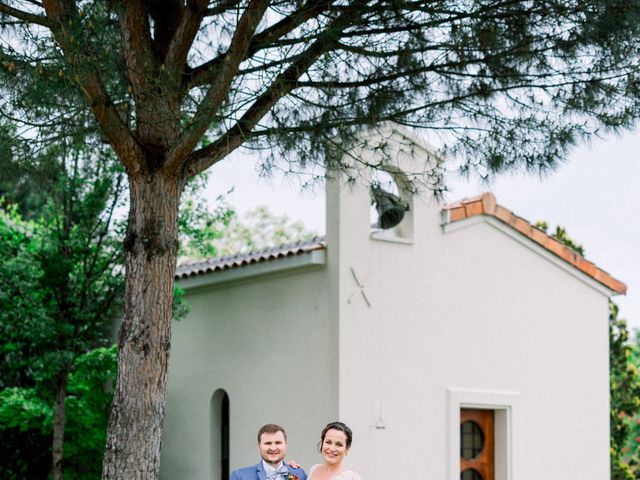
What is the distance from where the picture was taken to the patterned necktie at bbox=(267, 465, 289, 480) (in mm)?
5754

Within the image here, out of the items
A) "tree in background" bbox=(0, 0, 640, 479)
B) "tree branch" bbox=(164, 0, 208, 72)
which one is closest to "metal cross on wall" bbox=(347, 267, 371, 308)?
"tree in background" bbox=(0, 0, 640, 479)

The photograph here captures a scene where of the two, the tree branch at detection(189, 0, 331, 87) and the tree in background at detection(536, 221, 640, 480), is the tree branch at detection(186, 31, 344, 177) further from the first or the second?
the tree in background at detection(536, 221, 640, 480)

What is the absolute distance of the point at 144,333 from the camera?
26.3ft

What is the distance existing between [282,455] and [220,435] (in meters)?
7.69

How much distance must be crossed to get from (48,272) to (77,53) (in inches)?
244

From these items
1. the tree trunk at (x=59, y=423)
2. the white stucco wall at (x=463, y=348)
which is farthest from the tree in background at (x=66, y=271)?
the white stucco wall at (x=463, y=348)

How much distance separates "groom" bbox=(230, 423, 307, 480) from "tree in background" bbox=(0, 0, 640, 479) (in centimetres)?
232

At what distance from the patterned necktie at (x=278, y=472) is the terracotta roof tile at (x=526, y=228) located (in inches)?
275

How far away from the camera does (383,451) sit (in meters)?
11.4

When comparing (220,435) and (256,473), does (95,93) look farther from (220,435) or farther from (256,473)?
(220,435)

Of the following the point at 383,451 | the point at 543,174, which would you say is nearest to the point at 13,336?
the point at 383,451

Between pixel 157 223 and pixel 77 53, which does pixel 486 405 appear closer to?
pixel 157 223

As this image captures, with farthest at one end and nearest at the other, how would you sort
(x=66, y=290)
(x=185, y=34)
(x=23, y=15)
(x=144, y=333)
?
(x=66, y=290), (x=185, y=34), (x=23, y=15), (x=144, y=333)

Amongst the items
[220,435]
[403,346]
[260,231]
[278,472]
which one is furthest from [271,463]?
[260,231]
